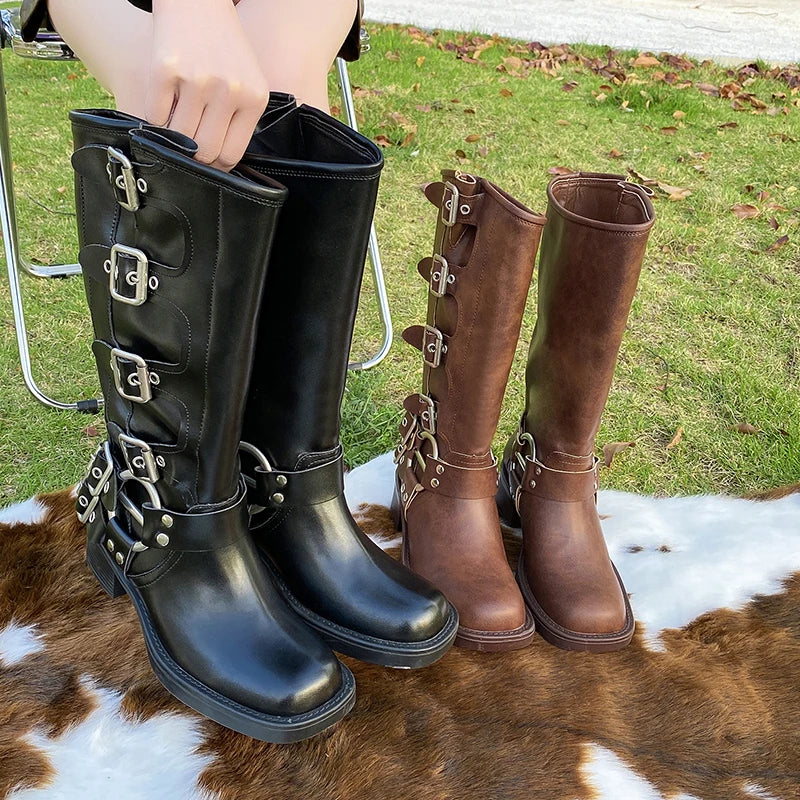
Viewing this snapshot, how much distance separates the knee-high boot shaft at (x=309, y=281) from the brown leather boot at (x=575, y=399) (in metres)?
0.36

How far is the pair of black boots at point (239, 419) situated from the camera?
998mm

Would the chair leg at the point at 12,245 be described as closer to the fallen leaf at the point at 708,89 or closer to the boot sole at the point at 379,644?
the boot sole at the point at 379,644

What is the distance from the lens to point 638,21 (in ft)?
19.6

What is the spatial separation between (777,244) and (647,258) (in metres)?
0.53

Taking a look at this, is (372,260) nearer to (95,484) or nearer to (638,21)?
(95,484)

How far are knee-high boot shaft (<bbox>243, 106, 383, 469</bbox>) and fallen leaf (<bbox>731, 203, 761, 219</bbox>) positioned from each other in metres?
2.70

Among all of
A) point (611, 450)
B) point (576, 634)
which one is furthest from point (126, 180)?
point (611, 450)

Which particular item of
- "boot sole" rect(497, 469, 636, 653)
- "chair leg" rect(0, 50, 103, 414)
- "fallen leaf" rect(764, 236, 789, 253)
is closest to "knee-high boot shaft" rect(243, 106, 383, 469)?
"boot sole" rect(497, 469, 636, 653)

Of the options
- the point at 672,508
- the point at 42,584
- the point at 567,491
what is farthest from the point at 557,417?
the point at 42,584

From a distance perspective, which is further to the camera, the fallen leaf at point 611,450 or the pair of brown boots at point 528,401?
the fallen leaf at point 611,450

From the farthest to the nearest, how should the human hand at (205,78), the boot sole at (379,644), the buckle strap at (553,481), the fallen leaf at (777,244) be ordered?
the fallen leaf at (777,244) < the buckle strap at (553,481) < the boot sole at (379,644) < the human hand at (205,78)

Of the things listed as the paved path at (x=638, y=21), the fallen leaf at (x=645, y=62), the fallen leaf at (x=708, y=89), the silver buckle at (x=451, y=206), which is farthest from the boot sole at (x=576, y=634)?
the paved path at (x=638, y=21)

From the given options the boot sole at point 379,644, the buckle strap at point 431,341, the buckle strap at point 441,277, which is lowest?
the boot sole at point 379,644

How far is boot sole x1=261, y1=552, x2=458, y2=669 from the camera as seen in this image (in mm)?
1203
